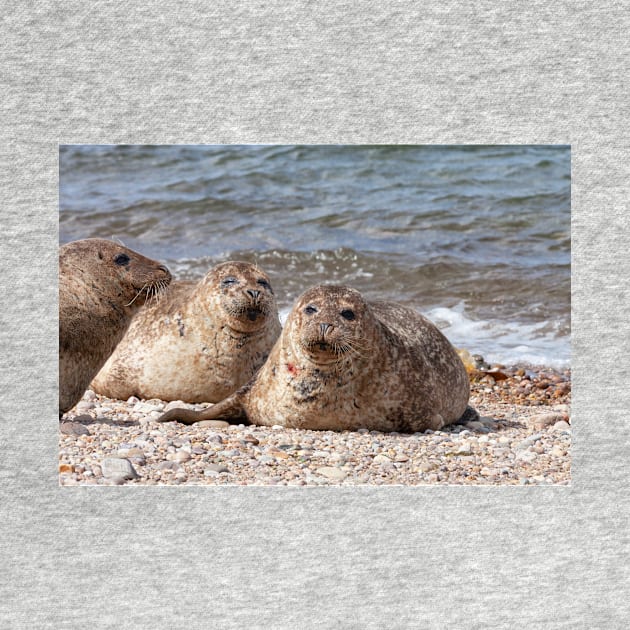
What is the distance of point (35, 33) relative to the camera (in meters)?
4.91

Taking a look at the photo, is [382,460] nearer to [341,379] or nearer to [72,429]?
[341,379]

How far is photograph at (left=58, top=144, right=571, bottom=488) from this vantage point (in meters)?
5.44

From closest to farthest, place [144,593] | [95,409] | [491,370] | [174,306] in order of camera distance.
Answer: [144,593] → [95,409] → [174,306] → [491,370]

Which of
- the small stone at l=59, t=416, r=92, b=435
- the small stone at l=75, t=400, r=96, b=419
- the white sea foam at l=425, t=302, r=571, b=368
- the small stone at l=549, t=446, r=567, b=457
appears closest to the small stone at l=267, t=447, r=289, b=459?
the small stone at l=59, t=416, r=92, b=435

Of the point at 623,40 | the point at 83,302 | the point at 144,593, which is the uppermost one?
the point at 623,40

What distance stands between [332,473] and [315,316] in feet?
4.26

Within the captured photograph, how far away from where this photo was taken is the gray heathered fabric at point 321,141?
483 centimetres

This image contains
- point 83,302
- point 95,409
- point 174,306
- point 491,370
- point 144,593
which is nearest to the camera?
point 144,593

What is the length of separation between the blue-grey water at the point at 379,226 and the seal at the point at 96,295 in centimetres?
127

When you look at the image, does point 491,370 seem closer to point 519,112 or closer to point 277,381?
point 277,381

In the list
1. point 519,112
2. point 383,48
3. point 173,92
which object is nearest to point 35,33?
point 173,92

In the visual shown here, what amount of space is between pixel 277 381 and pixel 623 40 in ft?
9.08

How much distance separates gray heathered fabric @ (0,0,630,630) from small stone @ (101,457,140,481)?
0.34 feet

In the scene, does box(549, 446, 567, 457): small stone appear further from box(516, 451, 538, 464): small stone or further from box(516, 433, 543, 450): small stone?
box(516, 433, 543, 450): small stone
